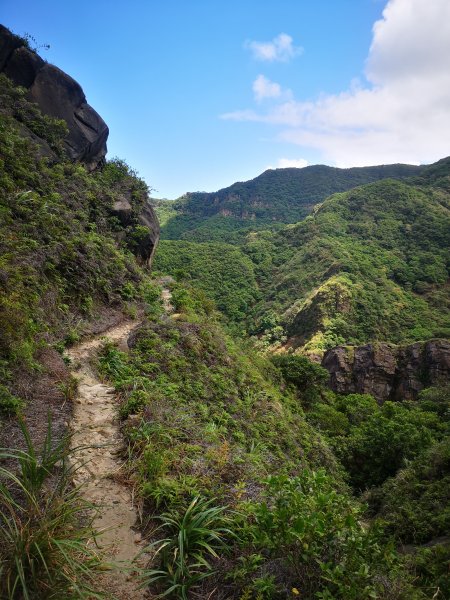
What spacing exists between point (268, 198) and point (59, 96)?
122295 mm

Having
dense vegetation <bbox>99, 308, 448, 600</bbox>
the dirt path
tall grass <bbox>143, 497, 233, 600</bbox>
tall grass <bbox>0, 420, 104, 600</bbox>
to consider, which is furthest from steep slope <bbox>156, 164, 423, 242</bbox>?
tall grass <bbox>0, 420, 104, 600</bbox>

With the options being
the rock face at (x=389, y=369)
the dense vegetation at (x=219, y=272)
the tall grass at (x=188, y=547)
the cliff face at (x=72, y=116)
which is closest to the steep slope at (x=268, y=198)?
the dense vegetation at (x=219, y=272)

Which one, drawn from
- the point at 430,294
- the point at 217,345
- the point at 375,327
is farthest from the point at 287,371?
the point at 430,294

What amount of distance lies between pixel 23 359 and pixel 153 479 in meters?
3.28

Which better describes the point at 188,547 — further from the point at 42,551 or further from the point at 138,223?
the point at 138,223

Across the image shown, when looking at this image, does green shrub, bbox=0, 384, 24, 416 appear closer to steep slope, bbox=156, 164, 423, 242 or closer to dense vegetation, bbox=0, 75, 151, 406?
dense vegetation, bbox=0, 75, 151, 406

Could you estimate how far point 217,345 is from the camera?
41.1ft

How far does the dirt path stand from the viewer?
10.2 ft

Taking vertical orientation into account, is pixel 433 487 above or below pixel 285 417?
below

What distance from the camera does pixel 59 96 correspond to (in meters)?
22.7

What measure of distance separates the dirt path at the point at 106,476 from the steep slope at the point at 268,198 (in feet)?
347

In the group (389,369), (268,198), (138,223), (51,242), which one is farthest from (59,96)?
(268,198)

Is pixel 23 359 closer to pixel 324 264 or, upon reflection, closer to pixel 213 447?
pixel 213 447

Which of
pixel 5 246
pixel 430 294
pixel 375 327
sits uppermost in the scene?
pixel 5 246
